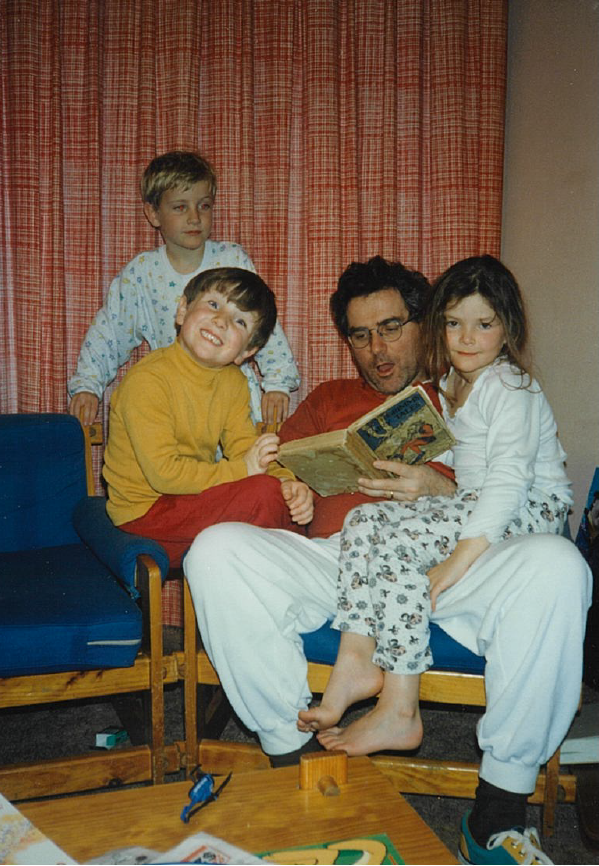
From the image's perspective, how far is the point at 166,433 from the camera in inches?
72.9

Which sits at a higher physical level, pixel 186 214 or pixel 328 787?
pixel 186 214

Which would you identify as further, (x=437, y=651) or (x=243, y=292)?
(x=243, y=292)

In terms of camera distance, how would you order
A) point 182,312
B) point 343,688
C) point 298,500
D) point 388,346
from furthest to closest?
point 388,346, point 182,312, point 298,500, point 343,688

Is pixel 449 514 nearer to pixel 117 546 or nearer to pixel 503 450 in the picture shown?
pixel 503 450

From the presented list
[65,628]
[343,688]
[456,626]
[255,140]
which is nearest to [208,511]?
[65,628]

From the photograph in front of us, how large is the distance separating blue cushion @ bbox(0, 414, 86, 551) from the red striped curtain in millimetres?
393

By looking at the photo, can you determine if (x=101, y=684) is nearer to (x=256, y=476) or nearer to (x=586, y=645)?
(x=256, y=476)

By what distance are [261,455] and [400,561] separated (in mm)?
500

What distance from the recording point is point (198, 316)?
1.92m

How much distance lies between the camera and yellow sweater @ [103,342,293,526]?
183 cm

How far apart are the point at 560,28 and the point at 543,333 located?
0.99 m

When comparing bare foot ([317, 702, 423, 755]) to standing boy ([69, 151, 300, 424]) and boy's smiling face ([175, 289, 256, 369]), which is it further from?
standing boy ([69, 151, 300, 424])

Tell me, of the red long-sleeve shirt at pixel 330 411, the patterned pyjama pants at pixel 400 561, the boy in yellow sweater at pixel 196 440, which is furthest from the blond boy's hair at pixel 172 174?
the patterned pyjama pants at pixel 400 561

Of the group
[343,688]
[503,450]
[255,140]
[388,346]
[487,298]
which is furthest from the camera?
[255,140]
